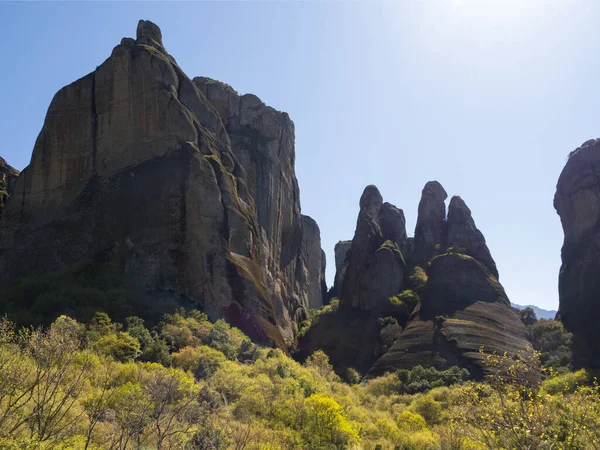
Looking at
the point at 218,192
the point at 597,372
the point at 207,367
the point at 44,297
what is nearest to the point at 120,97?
the point at 218,192

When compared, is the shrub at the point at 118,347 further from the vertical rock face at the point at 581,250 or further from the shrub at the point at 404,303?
the vertical rock face at the point at 581,250

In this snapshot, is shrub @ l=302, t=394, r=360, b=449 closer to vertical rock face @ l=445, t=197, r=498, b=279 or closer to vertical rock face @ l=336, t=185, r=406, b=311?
vertical rock face @ l=336, t=185, r=406, b=311

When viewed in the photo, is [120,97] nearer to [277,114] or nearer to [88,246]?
[88,246]

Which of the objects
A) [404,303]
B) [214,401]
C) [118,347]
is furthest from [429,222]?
[214,401]

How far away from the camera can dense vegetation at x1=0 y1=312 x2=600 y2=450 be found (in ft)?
35.5

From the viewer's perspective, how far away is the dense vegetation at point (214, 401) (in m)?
10.8

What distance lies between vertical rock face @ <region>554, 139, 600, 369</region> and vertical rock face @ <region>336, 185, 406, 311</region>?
19303 mm

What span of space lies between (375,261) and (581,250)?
2364 cm

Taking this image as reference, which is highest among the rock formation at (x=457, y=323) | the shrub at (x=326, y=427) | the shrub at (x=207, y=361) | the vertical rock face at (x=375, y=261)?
the vertical rock face at (x=375, y=261)

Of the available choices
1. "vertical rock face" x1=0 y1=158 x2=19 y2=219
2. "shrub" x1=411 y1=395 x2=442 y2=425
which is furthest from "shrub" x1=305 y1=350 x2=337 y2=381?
"vertical rock face" x1=0 y1=158 x2=19 y2=219

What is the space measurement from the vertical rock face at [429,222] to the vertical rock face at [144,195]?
28.5 metres

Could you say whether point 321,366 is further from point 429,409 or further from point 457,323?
point 429,409

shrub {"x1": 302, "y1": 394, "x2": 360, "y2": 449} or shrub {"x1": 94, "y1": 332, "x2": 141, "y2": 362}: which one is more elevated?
shrub {"x1": 94, "y1": 332, "x2": 141, "y2": 362}

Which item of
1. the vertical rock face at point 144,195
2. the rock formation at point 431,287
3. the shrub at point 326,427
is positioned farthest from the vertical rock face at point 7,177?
the shrub at point 326,427
